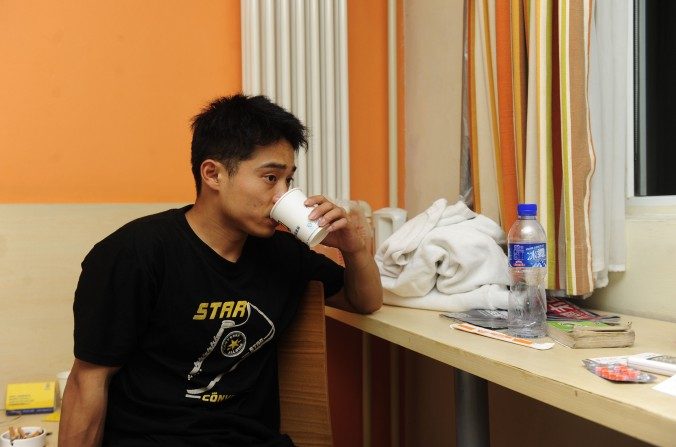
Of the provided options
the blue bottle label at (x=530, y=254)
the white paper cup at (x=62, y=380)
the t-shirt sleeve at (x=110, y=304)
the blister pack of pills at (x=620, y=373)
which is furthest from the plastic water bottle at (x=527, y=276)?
the white paper cup at (x=62, y=380)

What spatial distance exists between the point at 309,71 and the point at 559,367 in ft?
4.51

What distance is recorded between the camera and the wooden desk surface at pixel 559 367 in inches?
28.1

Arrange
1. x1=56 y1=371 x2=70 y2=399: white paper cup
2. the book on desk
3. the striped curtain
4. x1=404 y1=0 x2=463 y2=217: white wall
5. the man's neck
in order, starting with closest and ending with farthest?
the book on desk → the man's neck → the striped curtain → x1=56 y1=371 x2=70 y2=399: white paper cup → x1=404 y1=0 x2=463 y2=217: white wall

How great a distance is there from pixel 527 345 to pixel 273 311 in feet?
1.71

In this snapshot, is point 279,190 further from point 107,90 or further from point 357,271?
point 107,90

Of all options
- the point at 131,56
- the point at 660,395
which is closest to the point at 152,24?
the point at 131,56

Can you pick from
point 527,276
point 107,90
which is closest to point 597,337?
point 527,276

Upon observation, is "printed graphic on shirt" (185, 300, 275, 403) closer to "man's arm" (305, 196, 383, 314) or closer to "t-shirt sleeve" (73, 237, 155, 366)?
"t-shirt sleeve" (73, 237, 155, 366)

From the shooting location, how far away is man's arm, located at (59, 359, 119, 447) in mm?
1076

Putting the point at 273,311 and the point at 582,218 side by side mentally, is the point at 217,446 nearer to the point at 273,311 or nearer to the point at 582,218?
the point at 273,311

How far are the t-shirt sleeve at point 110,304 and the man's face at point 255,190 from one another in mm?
211

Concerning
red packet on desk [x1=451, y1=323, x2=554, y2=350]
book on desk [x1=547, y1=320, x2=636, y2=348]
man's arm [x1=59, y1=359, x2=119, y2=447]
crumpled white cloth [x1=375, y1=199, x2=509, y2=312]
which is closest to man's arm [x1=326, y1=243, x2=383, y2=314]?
crumpled white cloth [x1=375, y1=199, x2=509, y2=312]

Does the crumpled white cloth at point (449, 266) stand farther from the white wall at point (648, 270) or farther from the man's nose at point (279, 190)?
the man's nose at point (279, 190)

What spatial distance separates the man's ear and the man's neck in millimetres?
53
